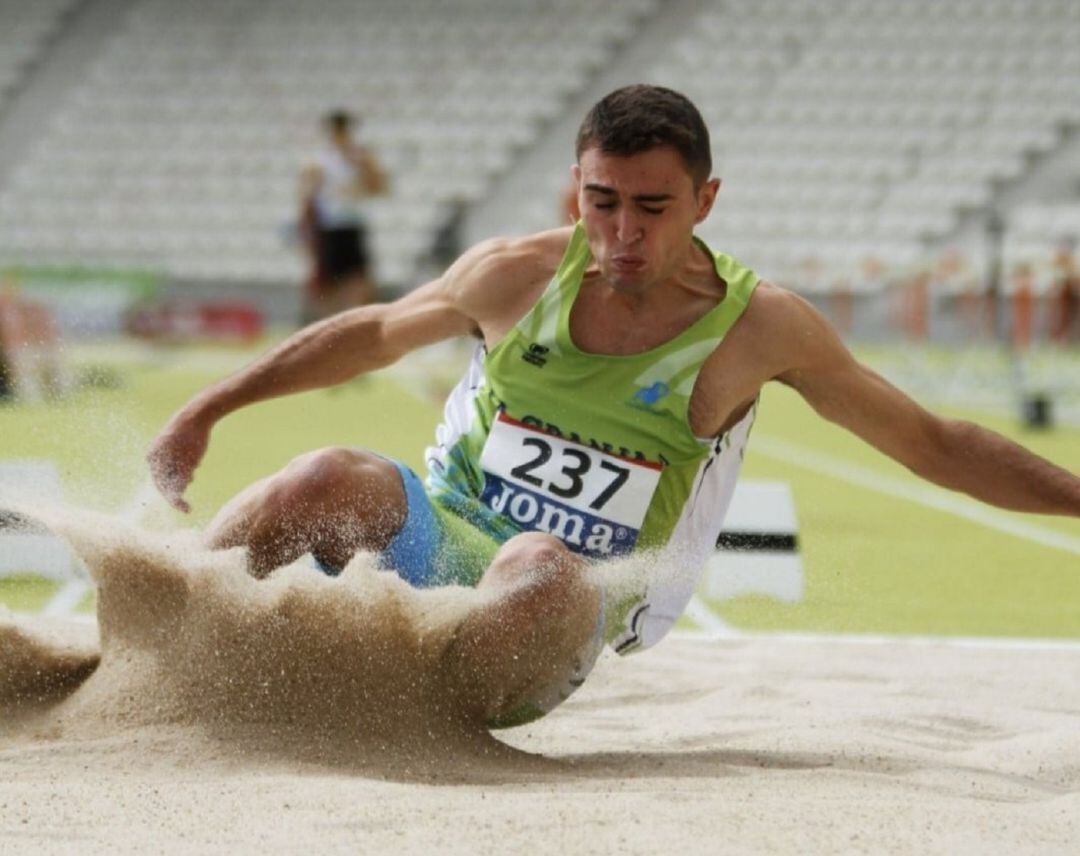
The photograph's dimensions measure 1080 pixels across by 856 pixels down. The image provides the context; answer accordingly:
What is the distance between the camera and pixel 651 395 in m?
3.62

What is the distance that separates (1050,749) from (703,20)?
23.7 meters

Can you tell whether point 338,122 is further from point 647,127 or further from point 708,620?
point 647,127

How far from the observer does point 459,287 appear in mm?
3844

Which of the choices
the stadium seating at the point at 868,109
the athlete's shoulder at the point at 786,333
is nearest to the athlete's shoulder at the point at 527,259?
the athlete's shoulder at the point at 786,333

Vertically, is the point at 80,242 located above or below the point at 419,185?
below

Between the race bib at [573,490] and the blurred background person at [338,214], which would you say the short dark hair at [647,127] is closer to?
the race bib at [573,490]

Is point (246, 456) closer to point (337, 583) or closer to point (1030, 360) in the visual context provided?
point (337, 583)

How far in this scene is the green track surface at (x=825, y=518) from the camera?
414cm

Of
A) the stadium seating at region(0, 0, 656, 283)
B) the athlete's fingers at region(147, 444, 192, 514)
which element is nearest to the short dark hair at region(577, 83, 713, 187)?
the athlete's fingers at region(147, 444, 192, 514)

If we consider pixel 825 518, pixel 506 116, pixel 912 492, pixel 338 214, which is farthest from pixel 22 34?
pixel 825 518

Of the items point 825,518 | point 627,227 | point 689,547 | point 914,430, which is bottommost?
point 825,518

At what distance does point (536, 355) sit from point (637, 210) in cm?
42

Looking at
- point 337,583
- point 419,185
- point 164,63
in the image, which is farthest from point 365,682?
point 164,63

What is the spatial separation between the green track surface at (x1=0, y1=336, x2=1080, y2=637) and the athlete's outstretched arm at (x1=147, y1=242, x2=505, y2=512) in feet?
0.44
